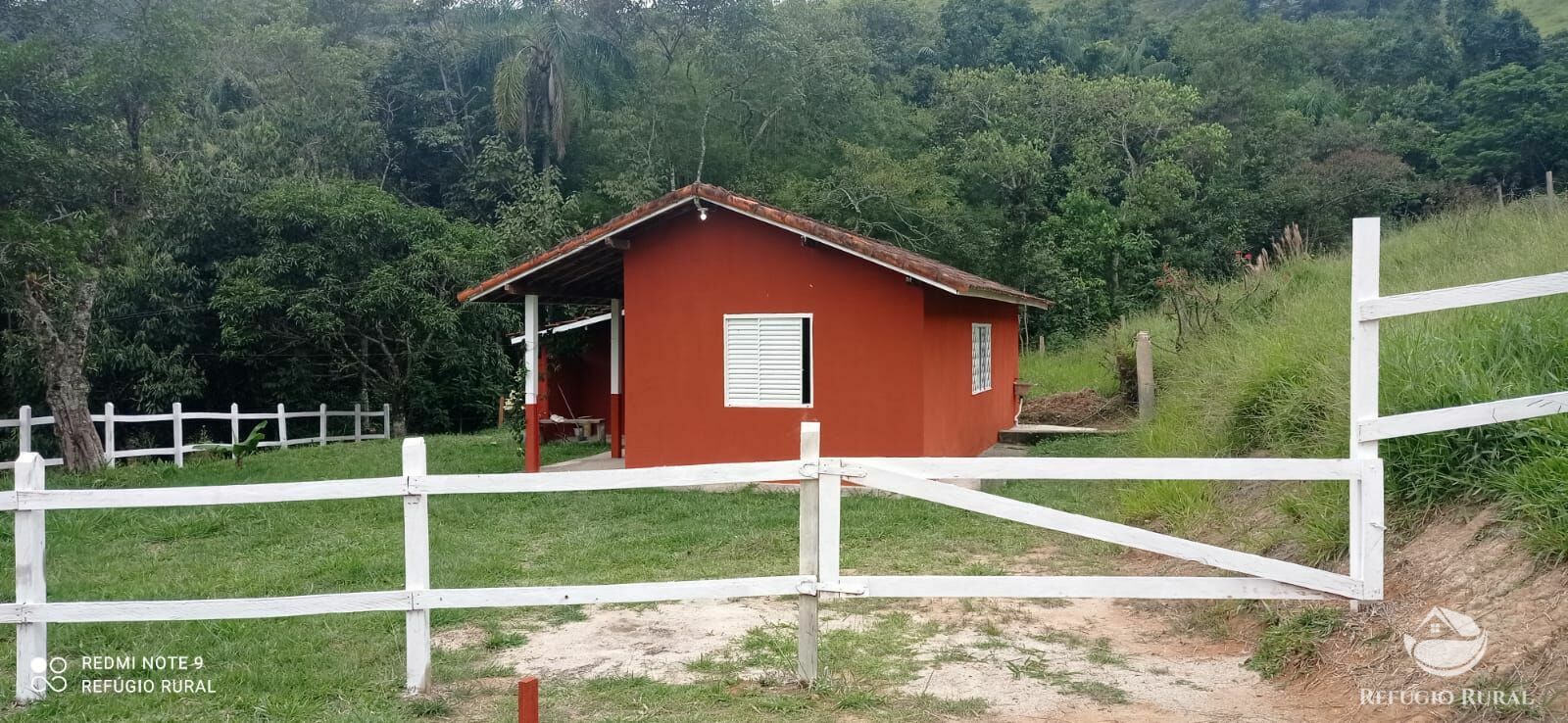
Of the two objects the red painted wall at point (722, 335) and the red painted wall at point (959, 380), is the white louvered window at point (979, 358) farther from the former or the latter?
the red painted wall at point (722, 335)

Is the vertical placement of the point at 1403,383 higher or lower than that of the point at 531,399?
higher

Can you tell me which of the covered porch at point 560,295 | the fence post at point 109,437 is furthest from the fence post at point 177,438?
the covered porch at point 560,295

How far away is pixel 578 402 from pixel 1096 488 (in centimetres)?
1145

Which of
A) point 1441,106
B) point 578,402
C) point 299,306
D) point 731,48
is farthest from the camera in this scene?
point 1441,106

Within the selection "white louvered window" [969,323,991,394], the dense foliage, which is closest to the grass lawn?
"white louvered window" [969,323,991,394]

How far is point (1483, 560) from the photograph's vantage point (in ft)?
16.8

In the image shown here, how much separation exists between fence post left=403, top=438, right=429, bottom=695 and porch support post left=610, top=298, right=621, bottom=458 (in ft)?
33.5

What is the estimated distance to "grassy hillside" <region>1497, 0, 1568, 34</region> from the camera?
6862cm

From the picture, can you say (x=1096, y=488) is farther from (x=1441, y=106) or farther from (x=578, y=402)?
(x=1441, y=106)

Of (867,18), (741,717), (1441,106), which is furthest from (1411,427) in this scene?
(867,18)

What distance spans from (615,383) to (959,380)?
4.68 meters

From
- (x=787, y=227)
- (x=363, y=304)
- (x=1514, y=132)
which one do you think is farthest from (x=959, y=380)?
(x=1514, y=132)

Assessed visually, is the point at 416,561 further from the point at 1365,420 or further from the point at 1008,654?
the point at 1365,420

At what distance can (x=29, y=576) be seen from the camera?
5.21 metres
